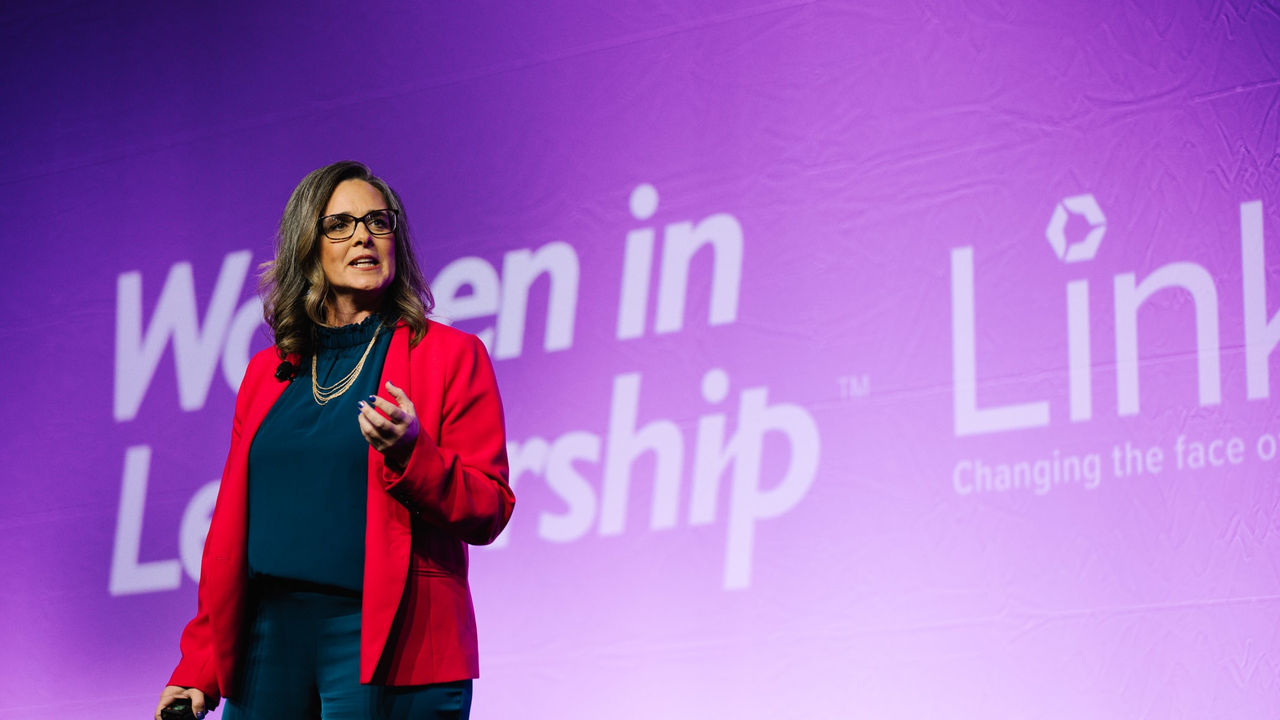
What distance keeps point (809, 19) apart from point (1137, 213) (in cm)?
78

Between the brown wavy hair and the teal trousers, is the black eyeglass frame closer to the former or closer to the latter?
the brown wavy hair

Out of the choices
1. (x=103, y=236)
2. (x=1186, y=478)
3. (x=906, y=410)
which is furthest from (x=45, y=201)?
(x=1186, y=478)

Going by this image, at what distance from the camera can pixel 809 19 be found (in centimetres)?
279

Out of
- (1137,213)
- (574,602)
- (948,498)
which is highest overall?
(1137,213)

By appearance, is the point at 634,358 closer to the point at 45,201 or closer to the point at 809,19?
the point at 809,19

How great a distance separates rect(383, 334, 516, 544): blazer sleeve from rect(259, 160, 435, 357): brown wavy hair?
112mm

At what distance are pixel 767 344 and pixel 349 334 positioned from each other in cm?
125

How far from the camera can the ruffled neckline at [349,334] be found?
5.26 feet

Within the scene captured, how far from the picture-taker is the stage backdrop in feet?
7.77

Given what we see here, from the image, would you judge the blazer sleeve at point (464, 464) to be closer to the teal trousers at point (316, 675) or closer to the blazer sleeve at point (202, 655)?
the teal trousers at point (316, 675)

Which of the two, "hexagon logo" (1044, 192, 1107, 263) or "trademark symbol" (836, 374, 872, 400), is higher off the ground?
"hexagon logo" (1044, 192, 1107, 263)

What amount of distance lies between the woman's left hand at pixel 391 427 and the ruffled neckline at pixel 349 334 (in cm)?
26

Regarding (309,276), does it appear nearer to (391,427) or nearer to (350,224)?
(350,224)

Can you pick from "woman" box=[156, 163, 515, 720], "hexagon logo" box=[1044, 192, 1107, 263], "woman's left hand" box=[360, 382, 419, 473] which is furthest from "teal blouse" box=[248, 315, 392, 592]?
"hexagon logo" box=[1044, 192, 1107, 263]
